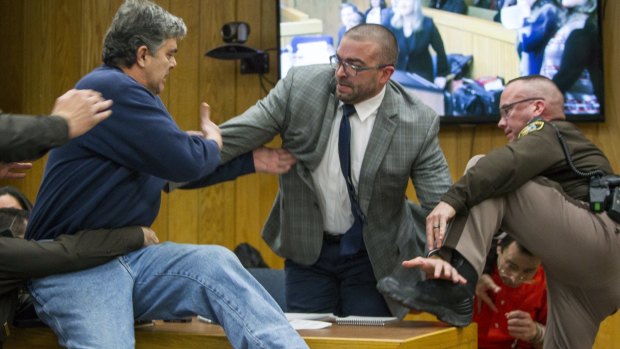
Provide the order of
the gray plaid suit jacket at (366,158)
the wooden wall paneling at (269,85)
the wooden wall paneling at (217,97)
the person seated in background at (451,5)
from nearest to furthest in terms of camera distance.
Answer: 1. the gray plaid suit jacket at (366,158)
2. the person seated in background at (451,5)
3. the wooden wall paneling at (269,85)
4. the wooden wall paneling at (217,97)

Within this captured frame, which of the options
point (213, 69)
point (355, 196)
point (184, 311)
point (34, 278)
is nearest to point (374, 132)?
point (355, 196)

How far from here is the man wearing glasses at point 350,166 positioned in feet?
11.6

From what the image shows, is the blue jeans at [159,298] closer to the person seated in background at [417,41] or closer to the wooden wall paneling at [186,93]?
the person seated in background at [417,41]

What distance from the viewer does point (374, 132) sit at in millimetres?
3541

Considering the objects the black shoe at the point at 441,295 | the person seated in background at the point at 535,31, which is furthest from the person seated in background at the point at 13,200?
the person seated in background at the point at 535,31

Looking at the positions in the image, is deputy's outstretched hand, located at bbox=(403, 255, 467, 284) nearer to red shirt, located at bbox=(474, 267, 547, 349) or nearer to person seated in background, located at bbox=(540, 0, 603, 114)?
red shirt, located at bbox=(474, 267, 547, 349)

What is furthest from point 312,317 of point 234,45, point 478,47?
point 234,45

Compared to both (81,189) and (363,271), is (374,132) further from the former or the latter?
(81,189)

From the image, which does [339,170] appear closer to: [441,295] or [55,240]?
[441,295]

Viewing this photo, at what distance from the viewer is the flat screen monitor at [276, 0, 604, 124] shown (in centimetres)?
467

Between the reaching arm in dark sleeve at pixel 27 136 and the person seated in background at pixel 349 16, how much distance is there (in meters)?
2.86

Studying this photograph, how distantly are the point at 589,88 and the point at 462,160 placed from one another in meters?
0.73

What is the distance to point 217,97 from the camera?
5645 millimetres

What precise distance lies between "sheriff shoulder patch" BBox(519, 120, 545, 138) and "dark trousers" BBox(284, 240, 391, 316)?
75 centimetres
